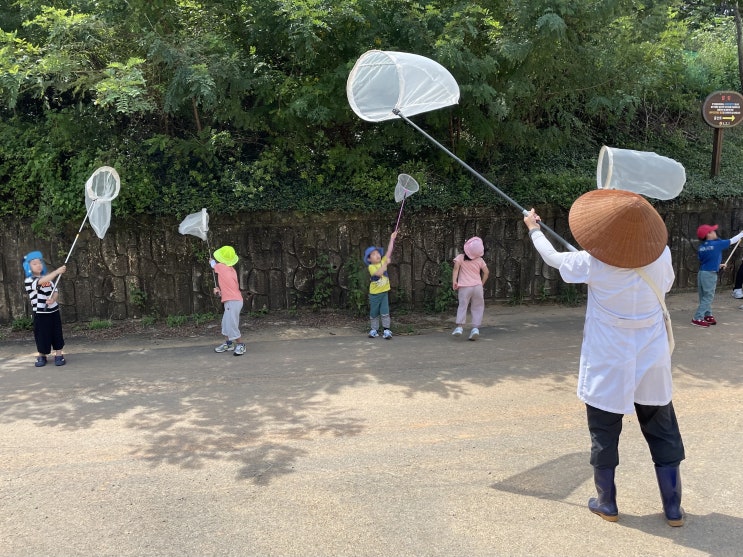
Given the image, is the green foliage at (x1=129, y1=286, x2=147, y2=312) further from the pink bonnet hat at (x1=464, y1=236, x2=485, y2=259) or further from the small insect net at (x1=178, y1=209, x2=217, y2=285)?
the pink bonnet hat at (x1=464, y1=236, x2=485, y2=259)

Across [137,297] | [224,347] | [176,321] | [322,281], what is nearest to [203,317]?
[176,321]

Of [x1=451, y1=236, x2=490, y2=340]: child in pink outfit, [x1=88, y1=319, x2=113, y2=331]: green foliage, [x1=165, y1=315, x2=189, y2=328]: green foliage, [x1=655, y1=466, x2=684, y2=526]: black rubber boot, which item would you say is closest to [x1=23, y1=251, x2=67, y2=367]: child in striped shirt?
[x1=88, y1=319, x2=113, y2=331]: green foliage

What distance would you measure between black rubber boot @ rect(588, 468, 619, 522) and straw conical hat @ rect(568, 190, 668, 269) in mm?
1271

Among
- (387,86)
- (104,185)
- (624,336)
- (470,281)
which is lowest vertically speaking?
(470,281)

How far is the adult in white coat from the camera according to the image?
350 cm

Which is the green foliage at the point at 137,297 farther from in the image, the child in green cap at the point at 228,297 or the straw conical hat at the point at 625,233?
the straw conical hat at the point at 625,233

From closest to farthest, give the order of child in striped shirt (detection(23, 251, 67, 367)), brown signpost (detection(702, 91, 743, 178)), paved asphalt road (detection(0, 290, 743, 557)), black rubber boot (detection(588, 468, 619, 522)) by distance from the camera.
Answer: paved asphalt road (detection(0, 290, 743, 557)), black rubber boot (detection(588, 468, 619, 522)), child in striped shirt (detection(23, 251, 67, 367)), brown signpost (detection(702, 91, 743, 178))

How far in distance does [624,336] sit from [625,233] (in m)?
0.62

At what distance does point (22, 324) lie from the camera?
862 centimetres

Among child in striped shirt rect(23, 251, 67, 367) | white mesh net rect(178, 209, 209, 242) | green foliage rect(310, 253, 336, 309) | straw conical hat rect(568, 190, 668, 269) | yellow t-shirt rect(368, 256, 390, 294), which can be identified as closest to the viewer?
straw conical hat rect(568, 190, 668, 269)

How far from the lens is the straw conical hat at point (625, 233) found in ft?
11.4

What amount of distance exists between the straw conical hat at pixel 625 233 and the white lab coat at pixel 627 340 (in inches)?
3.4

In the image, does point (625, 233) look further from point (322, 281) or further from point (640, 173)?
point (322, 281)

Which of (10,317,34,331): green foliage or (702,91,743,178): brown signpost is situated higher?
(702,91,743,178): brown signpost
